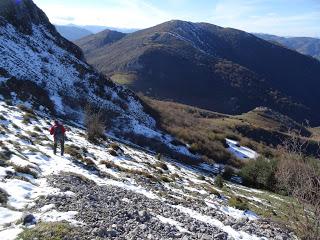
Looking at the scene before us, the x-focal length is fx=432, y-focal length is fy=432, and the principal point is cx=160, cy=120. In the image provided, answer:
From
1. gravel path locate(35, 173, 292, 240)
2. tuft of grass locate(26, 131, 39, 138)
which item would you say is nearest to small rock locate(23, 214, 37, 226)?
gravel path locate(35, 173, 292, 240)

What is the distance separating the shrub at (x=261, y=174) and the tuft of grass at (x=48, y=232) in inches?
1391

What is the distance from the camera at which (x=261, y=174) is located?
48656 millimetres

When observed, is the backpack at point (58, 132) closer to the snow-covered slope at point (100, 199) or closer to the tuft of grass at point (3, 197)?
the snow-covered slope at point (100, 199)

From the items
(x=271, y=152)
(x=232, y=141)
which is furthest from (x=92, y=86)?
(x=271, y=152)

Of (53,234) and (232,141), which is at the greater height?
(53,234)

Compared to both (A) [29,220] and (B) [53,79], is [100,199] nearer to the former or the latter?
(A) [29,220]

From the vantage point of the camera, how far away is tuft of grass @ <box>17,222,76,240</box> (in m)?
13.8

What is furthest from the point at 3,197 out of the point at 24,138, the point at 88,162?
the point at 24,138

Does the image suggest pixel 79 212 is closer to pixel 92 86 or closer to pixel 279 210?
pixel 279 210

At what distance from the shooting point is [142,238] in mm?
15625

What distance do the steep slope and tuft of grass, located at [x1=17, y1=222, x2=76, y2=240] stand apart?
1156 inches

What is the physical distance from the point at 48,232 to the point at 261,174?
37769 mm

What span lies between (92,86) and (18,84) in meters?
18.5

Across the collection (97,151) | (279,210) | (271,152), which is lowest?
(271,152)
